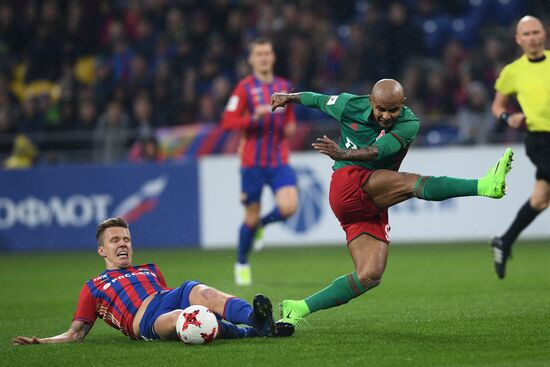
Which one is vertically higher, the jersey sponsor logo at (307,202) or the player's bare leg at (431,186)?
the player's bare leg at (431,186)

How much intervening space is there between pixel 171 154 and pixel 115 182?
123 centimetres

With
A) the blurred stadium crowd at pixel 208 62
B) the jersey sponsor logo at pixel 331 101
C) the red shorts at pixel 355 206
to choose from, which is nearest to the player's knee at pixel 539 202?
the red shorts at pixel 355 206

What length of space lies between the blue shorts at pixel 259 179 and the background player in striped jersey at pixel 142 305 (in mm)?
4313

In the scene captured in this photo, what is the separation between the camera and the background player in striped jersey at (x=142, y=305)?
648 centimetres

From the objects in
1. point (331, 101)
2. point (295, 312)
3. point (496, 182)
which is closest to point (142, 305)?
point (295, 312)

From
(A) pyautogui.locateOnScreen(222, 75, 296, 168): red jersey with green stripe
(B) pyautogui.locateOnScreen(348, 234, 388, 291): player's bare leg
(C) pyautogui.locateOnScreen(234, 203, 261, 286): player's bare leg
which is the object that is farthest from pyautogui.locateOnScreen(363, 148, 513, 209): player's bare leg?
(A) pyautogui.locateOnScreen(222, 75, 296, 168): red jersey with green stripe

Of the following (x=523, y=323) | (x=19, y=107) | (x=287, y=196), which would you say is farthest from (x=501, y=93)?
(x=19, y=107)

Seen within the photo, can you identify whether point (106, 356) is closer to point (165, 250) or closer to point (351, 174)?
point (351, 174)

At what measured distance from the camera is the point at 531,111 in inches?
379

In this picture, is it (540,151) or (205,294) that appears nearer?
(205,294)

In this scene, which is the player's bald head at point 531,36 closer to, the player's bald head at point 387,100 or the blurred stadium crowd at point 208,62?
the player's bald head at point 387,100

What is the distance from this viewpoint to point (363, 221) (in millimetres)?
6883

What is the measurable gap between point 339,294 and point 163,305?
3.80 feet

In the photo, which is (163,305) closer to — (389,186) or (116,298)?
(116,298)
